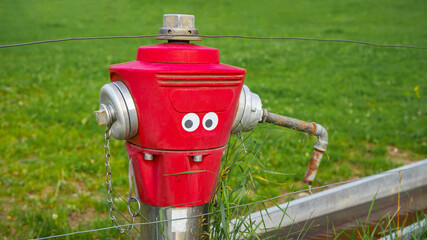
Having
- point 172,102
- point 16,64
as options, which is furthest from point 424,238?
point 16,64

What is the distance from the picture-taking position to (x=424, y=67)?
855 centimetres

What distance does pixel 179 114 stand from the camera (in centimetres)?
146

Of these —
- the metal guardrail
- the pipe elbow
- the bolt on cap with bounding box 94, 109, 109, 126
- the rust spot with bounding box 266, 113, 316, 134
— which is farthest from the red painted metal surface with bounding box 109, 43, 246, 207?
the metal guardrail

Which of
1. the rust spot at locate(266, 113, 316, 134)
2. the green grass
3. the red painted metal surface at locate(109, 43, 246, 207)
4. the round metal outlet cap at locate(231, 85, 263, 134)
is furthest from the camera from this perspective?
the green grass

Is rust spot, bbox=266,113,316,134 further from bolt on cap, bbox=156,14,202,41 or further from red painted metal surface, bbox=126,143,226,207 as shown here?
bolt on cap, bbox=156,14,202,41

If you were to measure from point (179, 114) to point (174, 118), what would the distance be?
0.07 ft

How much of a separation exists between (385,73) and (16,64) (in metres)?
7.10

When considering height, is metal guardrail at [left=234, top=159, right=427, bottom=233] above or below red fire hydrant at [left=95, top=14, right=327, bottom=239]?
below

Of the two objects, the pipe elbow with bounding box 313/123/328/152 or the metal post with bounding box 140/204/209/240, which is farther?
the pipe elbow with bounding box 313/123/328/152

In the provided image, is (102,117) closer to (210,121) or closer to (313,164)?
(210,121)

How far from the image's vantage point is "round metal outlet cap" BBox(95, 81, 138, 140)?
1.46 m

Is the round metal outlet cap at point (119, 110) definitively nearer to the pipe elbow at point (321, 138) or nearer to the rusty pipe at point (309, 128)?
the rusty pipe at point (309, 128)

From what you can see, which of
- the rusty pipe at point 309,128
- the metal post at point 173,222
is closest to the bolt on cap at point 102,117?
the metal post at point 173,222

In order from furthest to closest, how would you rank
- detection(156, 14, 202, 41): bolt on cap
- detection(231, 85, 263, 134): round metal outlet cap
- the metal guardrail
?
1. the metal guardrail
2. detection(231, 85, 263, 134): round metal outlet cap
3. detection(156, 14, 202, 41): bolt on cap
